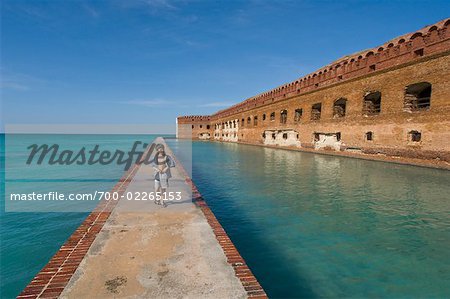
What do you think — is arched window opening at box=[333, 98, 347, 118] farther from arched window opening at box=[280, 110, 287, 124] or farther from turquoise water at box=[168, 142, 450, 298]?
turquoise water at box=[168, 142, 450, 298]

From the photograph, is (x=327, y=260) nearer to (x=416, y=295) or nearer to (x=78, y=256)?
(x=416, y=295)

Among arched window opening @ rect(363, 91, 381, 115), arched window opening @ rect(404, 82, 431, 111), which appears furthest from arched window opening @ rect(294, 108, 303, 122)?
arched window opening @ rect(404, 82, 431, 111)

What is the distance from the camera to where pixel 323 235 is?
194 inches

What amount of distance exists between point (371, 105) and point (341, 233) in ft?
49.7

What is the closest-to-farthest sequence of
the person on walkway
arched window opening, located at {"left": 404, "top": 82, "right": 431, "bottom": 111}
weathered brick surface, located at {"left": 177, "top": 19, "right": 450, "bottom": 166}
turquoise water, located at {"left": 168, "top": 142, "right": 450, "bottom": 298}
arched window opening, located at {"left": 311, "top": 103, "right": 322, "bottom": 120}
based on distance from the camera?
1. turquoise water, located at {"left": 168, "top": 142, "right": 450, "bottom": 298}
2. the person on walkway
3. weathered brick surface, located at {"left": 177, "top": 19, "right": 450, "bottom": 166}
4. arched window opening, located at {"left": 404, "top": 82, "right": 431, "bottom": 111}
5. arched window opening, located at {"left": 311, "top": 103, "right": 322, "bottom": 120}

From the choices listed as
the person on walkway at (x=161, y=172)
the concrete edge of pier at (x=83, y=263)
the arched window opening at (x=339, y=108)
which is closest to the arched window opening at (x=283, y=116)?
the arched window opening at (x=339, y=108)

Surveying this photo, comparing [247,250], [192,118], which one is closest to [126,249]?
[247,250]

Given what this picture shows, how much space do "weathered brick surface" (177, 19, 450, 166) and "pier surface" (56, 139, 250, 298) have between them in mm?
13529

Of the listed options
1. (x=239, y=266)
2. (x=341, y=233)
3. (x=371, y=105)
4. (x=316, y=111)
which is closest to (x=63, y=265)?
(x=239, y=266)

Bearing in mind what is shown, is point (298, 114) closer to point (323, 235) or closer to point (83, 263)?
point (323, 235)

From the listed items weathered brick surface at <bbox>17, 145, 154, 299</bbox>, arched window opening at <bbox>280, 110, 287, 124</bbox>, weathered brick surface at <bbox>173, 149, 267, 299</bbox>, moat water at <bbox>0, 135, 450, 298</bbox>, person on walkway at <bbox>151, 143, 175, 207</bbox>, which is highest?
arched window opening at <bbox>280, 110, 287, 124</bbox>

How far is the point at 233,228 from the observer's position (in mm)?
5418

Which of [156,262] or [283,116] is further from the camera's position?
[283,116]

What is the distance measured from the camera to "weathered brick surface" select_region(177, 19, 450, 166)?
40.7 ft
